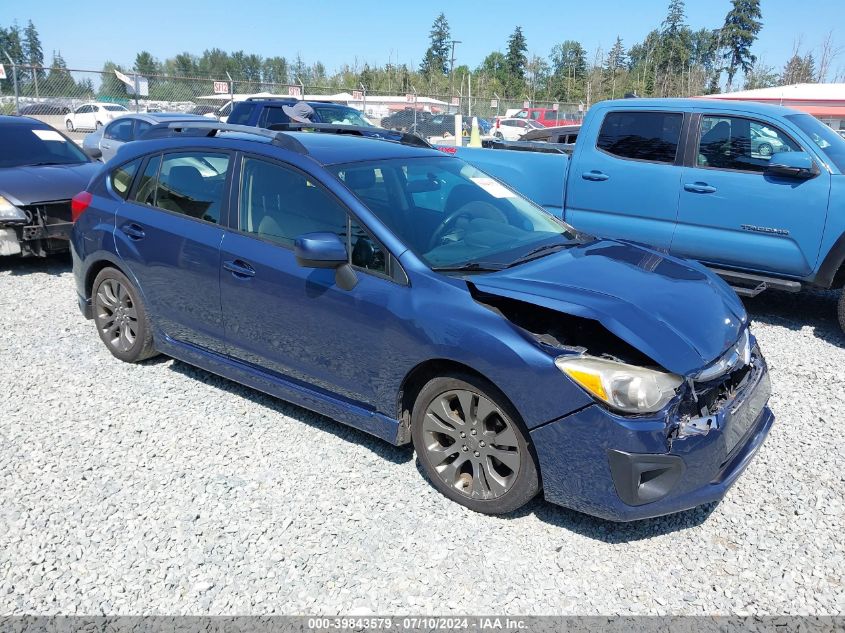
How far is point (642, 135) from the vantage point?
655 cm

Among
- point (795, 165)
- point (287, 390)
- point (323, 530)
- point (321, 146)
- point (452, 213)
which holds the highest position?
point (321, 146)

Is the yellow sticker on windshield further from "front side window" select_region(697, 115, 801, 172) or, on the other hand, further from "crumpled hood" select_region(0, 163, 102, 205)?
"crumpled hood" select_region(0, 163, 102, 205)

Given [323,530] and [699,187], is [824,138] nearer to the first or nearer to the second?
[699,187]

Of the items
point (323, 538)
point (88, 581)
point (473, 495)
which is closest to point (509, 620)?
point (473, 495)

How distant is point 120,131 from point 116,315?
1052 centimetres

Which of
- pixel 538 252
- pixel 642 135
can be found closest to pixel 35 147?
pixel 642 135

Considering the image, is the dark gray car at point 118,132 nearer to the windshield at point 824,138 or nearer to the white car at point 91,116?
the windshield at point 824,138

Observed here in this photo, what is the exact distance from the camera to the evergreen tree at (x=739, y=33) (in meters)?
69.1

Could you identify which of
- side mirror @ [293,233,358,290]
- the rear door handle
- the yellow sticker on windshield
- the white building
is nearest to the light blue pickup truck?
the yellow sticker on windshield

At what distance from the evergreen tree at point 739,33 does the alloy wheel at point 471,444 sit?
7728 cm

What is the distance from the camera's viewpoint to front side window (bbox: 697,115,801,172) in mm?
5938

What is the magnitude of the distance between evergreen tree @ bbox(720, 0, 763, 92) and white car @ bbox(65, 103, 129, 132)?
62.0m

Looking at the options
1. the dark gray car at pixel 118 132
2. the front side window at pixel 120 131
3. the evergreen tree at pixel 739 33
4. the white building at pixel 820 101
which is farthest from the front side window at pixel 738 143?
the evergreen tree at pixel 739 33

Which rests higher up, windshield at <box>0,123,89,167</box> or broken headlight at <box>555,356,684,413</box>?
windshield at <box>0,123,89,167</box>
